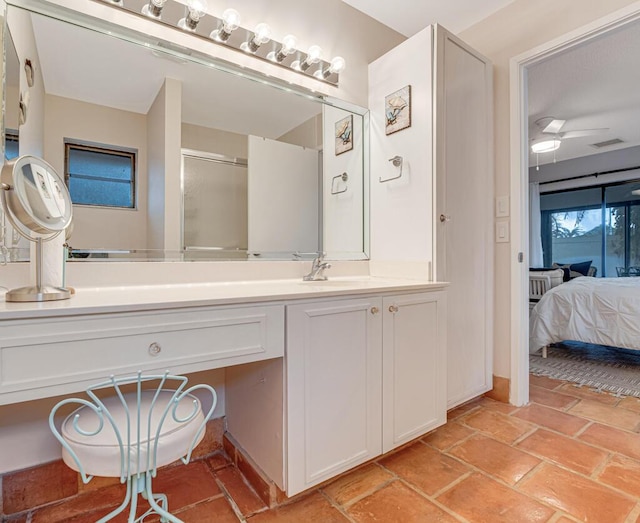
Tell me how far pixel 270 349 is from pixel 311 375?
0.21m

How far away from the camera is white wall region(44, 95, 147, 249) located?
136 cm

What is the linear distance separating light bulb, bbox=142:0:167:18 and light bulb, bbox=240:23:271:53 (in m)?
0.38

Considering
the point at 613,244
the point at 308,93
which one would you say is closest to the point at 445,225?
the point at 308,93

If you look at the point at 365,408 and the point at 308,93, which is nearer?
the point at 365,408

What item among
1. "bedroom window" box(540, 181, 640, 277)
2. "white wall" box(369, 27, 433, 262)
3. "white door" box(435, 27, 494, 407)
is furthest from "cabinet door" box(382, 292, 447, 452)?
"bedroom window" box(540, 181, 640, 277)

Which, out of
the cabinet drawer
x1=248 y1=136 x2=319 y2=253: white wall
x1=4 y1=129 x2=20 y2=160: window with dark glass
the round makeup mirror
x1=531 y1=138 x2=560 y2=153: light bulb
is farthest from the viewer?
x1=531 y1=138 x2=560 y2=153: light bulb

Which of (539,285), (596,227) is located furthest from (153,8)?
(596,227)

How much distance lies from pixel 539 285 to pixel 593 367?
64.3 inches

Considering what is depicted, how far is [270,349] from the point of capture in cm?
121

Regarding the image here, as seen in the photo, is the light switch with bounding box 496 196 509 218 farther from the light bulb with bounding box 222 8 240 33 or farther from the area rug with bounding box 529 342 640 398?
the light bulb with bounding box 222 8 240 33

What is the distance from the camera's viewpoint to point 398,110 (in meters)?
2.07

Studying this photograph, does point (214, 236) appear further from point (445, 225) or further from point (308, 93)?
point (445, 225)

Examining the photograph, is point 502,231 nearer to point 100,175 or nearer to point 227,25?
point 227,25

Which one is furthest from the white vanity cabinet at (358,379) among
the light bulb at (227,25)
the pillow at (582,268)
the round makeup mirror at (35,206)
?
the pillow at (582,268)
